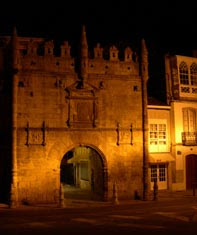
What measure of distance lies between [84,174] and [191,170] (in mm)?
8096

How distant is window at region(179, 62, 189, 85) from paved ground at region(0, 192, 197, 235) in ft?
33.6

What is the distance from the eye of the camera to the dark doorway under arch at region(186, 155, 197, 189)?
2781cm

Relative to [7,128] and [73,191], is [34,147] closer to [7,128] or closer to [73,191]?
[7,128]

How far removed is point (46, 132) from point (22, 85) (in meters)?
3.01

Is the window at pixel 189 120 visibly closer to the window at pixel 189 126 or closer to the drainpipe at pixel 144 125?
the window at pixel 189 126

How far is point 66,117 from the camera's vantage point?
852 inches

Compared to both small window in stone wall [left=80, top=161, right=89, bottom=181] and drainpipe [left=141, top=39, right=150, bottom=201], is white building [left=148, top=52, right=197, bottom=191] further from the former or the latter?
small window in stone wall [left=80, top=161, right=89, bottom=181]

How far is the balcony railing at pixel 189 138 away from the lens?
27391 millimetres

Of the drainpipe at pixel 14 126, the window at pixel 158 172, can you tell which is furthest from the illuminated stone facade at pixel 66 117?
the window at pixel 158 172

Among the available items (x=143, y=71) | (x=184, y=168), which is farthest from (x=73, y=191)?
(x=143, y=71)

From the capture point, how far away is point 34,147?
20984mm

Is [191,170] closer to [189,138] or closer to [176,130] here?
[189,138]

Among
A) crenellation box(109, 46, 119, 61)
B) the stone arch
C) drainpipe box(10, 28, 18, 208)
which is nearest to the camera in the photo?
drainpipe box(10, 28, 18, 208)

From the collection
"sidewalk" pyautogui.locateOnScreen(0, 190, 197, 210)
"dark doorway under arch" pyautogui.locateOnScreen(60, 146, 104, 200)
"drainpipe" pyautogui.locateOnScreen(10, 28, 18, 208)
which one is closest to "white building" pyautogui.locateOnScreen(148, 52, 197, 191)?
"sidewalk" pyautogui.locateOnScreen(0, 190, 197, 210)
